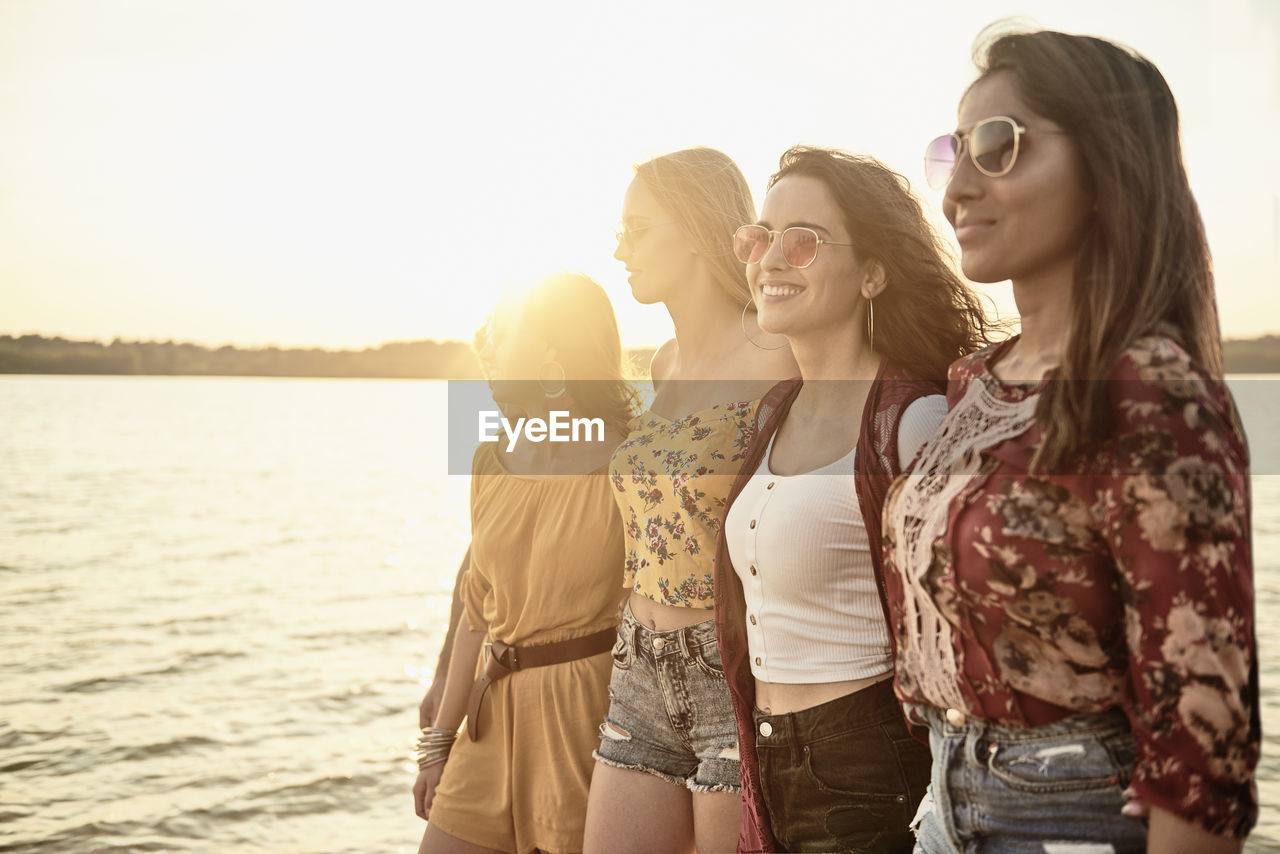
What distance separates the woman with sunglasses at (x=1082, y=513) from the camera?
4.50 ft

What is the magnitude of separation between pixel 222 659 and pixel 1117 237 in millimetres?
11578

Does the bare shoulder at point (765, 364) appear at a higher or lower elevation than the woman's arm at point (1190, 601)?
higher

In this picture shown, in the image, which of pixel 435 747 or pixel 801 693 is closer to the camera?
pixel 801 693

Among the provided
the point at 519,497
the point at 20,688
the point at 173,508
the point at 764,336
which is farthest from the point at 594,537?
the point at 173,508

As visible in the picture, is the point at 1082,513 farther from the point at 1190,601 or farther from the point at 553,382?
the point at 553,382

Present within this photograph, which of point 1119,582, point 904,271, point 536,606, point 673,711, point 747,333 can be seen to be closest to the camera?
point 1119,582

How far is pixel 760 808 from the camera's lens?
2340 mm

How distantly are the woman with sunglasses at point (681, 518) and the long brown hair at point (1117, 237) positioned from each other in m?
1.34

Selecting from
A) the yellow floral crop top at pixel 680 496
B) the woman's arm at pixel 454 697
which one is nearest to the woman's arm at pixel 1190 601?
the yellow floral crop top at pixel 680 496

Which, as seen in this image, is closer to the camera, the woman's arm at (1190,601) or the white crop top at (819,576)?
the woman's arm at (1190,601)

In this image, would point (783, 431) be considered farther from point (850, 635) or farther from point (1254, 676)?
point (1254, 676)

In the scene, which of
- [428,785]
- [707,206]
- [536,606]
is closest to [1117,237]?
[707,206]

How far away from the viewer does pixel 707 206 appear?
3.20 metres

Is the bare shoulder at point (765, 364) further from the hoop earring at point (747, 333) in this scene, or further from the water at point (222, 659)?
the water at point (222, 659)
